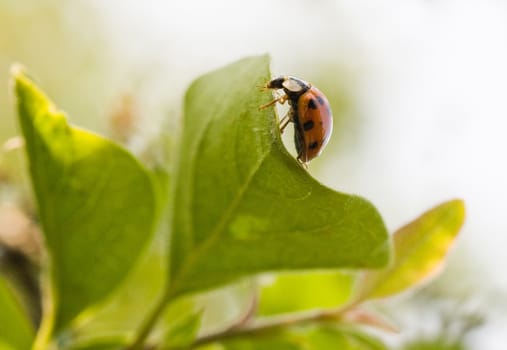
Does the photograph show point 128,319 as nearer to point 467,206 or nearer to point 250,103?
point 467,206

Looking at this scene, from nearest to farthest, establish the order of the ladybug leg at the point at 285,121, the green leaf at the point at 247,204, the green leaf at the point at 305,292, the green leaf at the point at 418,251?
the green leaf at the point at 247,204, the ladybug leg at the point at 285,121, the green leaf at the point at 418,251, the green leaf at the point at 305,292

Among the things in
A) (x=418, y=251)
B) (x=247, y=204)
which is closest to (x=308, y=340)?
(x=418, y=251)

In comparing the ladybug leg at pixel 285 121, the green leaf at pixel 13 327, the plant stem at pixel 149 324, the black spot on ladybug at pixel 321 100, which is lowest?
the green leaf at pixel 13 327

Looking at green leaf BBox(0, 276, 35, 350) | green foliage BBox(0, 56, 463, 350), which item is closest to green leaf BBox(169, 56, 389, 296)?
green foliage BBox(0, 56, 463, 350)

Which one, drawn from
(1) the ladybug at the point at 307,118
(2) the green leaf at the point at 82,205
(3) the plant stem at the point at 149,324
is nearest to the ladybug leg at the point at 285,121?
(1) the ladybug at the point at 307,118

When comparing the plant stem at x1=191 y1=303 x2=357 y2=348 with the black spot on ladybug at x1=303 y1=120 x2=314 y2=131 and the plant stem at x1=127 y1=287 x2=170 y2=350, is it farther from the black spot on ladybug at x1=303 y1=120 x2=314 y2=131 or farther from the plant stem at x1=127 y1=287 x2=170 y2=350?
the black spot on ladybug at x1=303 y1=120 x2=314 y2=131

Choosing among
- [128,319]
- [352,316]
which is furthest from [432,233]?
[128,319]

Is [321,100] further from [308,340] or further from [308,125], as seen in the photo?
[308,340]

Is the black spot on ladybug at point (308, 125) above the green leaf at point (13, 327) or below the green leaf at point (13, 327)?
above

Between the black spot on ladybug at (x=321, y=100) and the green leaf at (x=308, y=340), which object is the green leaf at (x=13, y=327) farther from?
the black spot on ladybug at (x=321, y=100)
